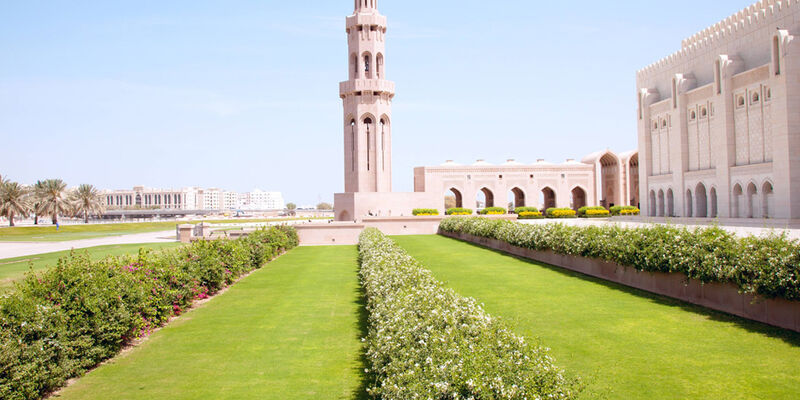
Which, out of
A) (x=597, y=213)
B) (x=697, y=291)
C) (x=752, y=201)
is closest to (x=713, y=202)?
(x=752, y=201)

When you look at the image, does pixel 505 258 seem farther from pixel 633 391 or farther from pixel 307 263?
pixel 633 391

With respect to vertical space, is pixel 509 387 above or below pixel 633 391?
above

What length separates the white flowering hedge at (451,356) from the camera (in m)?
3.48

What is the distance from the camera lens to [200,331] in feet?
26.1

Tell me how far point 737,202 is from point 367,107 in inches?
844

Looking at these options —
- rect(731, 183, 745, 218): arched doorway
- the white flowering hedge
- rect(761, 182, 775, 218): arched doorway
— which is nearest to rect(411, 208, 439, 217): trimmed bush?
rect(731, 183, 745, 218): arched doorway

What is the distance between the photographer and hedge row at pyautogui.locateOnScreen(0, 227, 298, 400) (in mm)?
5117

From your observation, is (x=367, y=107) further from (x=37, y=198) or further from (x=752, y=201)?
(x=37, y=198)

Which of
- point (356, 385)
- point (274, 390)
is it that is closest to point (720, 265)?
point (356, 385)

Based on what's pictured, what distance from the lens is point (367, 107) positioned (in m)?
37.0

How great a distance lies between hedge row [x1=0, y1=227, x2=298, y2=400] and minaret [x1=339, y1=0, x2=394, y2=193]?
2780 centimetres

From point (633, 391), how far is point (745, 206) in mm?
21664

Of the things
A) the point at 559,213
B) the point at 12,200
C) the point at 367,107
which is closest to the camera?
the point at 559,213

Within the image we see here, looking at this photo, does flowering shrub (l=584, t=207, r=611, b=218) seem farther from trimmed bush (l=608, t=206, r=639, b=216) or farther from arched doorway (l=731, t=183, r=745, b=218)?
arched doorway (l=731, t=183, r=745, b=218)
